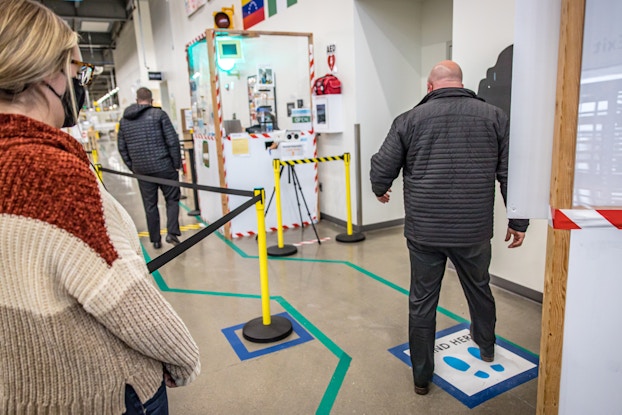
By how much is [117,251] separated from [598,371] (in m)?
1.43

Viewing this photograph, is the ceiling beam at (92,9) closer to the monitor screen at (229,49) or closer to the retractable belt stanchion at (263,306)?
the monitor screen at (229,49)

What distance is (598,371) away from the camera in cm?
138

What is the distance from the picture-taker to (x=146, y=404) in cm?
109

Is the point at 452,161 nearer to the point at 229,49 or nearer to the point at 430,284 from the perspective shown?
the point at 430,284

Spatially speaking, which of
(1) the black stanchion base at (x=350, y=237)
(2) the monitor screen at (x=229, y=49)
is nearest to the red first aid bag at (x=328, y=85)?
(2) the monitor screen at (x=229, y=49)

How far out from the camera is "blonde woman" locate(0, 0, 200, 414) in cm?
84

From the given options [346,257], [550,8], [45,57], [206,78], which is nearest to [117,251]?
[45,57]

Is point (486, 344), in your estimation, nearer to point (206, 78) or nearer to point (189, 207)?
point (206, 78)

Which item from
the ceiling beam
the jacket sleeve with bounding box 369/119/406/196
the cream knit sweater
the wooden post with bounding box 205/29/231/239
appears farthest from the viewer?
the ceiling beam

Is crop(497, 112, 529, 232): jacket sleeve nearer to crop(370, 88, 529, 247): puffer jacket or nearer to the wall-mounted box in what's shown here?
crop(370, 88, 529, 247): puffer jacket

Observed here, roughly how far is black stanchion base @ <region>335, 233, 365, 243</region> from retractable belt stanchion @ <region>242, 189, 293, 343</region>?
2.01 meters

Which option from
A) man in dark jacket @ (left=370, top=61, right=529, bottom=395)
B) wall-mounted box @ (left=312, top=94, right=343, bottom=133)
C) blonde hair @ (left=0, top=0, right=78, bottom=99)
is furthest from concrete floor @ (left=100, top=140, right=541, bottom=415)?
blonde hair @ (left=0, top=0, right=78, bottom=99)

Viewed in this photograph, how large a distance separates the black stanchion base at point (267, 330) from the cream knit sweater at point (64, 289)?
1.96 meters

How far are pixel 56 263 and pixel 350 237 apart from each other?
4.33 metres
